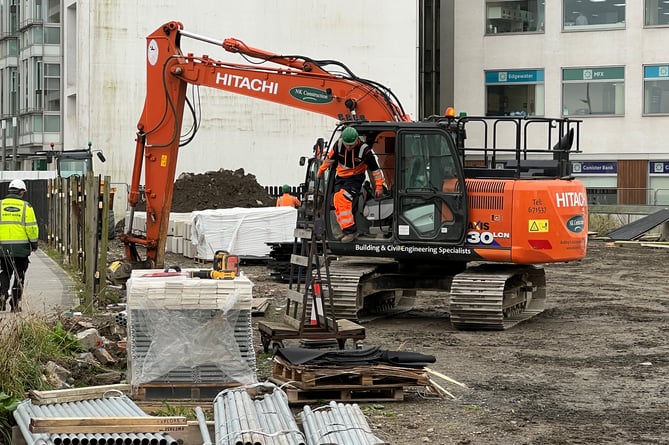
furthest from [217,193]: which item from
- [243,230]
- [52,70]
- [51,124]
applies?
[52,70]

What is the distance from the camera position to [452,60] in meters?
52.6

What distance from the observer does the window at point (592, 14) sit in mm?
48219

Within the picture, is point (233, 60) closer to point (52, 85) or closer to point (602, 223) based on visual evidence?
point (52, 85)

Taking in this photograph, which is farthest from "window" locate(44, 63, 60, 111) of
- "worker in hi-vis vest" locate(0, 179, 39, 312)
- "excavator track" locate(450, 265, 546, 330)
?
"excavator track" locate(450, 265, 546, 330)

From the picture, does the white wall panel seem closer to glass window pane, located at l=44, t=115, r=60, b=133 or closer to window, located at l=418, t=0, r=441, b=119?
window, located at l=418, t=0, r=441, b=119

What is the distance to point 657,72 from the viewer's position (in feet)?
155

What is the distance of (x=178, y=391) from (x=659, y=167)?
40.3m

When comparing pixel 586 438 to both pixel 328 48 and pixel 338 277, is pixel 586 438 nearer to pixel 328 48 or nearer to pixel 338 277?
pixel 338 277

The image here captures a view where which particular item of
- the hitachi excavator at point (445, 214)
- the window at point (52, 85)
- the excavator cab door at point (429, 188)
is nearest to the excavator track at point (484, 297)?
the hitachi excavator at point (445, 214)

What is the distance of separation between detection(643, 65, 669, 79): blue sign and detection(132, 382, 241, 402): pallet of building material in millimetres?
40498

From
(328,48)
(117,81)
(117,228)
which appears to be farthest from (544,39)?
(117,228)

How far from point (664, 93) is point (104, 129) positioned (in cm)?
2285

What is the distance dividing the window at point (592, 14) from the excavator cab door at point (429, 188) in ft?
115

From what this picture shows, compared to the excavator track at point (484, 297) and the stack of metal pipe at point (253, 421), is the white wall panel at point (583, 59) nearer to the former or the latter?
the excavator track at point (484, 297)
